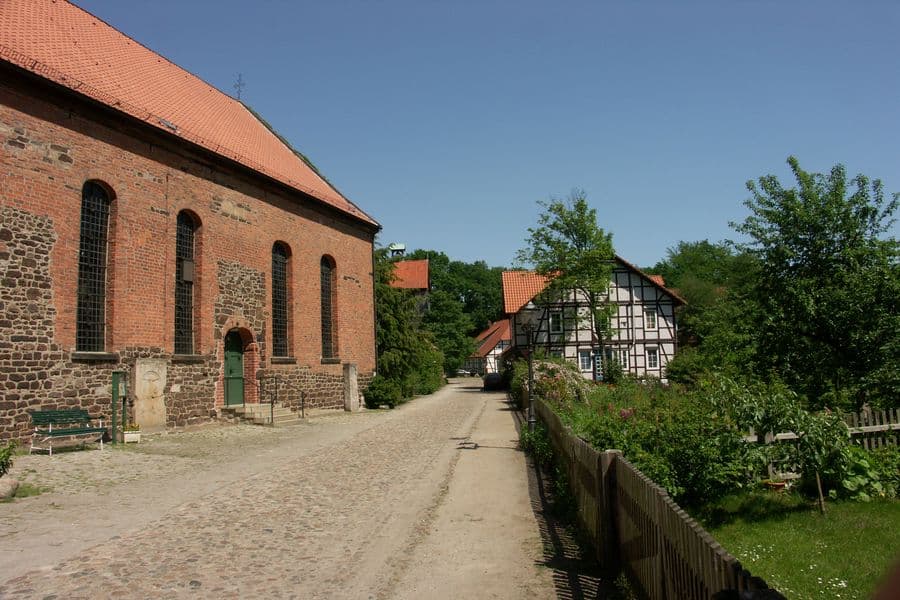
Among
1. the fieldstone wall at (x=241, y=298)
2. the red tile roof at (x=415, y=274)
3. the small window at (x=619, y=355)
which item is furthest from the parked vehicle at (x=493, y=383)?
the red tile roof at (x=415, y=274)

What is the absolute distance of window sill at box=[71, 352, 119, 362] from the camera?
14984 mm

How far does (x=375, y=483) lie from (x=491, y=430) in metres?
8.36

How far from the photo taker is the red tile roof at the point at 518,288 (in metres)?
47.7

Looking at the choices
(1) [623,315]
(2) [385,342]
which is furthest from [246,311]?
(1) [623,315]

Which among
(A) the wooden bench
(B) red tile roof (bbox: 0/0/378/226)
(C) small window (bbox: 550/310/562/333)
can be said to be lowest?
(A) the wooden bench

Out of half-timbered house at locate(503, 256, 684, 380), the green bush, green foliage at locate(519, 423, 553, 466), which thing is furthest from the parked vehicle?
green foliage at locate(519, 423, 553, 466)

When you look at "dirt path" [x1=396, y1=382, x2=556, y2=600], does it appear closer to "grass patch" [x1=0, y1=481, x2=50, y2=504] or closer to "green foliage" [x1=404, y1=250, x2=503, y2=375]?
"grass patch" [x1=0, y1=481, x2=50, y2=504]

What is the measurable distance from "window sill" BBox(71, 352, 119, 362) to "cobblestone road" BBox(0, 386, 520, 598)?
9.56 ft

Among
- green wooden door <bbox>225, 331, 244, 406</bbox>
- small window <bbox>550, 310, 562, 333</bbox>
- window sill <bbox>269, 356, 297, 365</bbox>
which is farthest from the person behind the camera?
small window <bbox>550, 310, 562, 333</bbox>

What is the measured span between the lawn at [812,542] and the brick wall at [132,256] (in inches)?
551

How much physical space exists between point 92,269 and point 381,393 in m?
14.4

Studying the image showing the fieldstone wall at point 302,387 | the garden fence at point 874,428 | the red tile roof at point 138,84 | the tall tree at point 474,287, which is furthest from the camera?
the tall tree at point 474,287

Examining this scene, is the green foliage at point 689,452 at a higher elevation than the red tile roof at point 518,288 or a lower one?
lower

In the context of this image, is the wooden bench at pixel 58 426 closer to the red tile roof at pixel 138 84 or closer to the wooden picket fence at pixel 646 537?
the red tile roof at pixel 138 84
